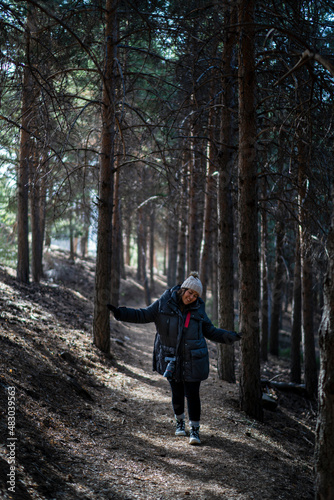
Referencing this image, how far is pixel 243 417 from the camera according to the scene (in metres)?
6.51

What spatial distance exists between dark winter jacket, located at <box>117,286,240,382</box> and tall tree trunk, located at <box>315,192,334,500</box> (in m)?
1.95

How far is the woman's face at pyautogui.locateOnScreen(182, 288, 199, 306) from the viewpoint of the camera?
16.9 feet

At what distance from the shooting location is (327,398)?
322 cm

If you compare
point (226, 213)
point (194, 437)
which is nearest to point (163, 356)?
point (194, 437)

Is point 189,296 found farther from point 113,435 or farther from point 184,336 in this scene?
point 113,435

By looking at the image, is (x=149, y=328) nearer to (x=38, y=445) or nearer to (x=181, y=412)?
(x=181, y=412)

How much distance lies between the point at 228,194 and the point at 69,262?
18.2m

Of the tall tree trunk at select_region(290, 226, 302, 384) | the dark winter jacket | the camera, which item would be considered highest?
the dark winter jacket

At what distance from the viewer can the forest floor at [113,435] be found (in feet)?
12.4

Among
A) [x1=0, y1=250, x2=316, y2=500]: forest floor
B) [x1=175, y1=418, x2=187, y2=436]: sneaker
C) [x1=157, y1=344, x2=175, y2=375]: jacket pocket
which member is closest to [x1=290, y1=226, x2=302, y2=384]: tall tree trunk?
[x1=0, y1=250, x2=316, y2=500]: forest floor

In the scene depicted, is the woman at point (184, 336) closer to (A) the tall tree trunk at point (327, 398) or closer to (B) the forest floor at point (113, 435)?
(B) the forest floor at point (113, 435)

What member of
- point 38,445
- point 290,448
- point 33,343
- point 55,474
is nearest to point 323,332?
point 55,474

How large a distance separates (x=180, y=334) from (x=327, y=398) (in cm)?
216

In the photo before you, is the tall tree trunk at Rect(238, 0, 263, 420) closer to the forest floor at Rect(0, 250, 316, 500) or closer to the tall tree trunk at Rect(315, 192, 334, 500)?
the forest floor at Rect(0, 250, 316, 500)
